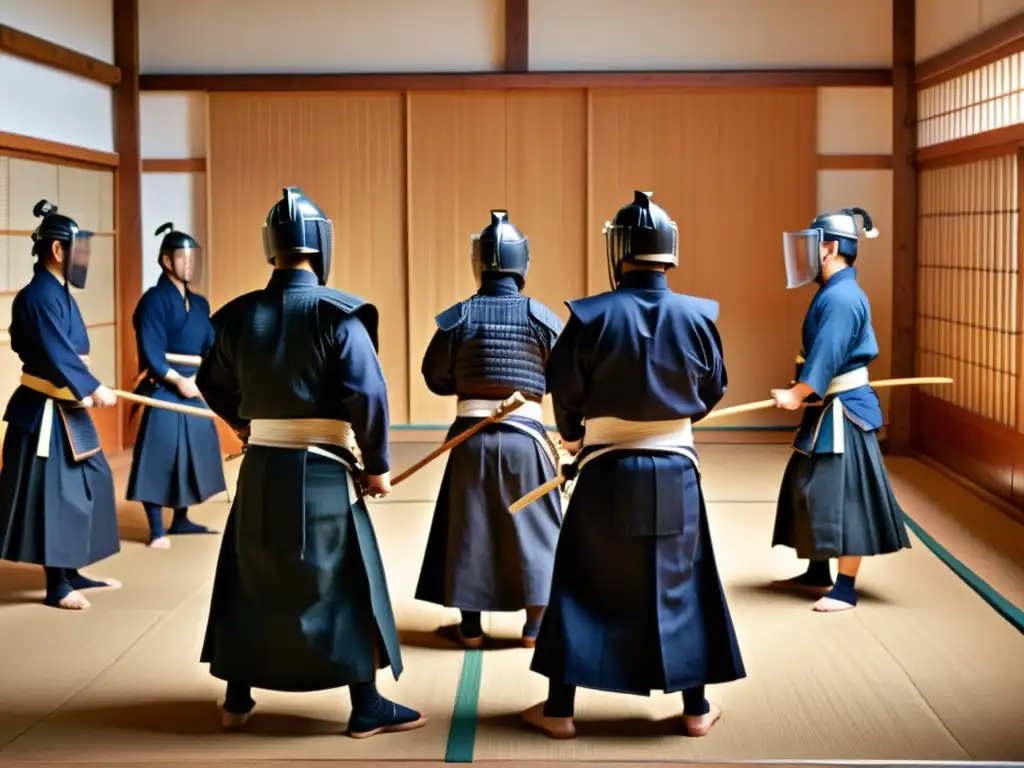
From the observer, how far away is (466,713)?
3.22 meters

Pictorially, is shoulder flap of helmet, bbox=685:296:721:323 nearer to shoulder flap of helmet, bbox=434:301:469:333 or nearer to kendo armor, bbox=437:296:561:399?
kendo armor, bbox=437:296:561:399

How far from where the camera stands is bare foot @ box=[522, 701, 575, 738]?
3.06m

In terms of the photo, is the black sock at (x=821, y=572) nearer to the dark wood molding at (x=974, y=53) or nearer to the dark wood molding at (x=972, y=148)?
the dark wood molding at (x=972, y=148)

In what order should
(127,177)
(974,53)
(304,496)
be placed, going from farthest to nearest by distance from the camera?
(127,177)
(974,53)
(304,496)

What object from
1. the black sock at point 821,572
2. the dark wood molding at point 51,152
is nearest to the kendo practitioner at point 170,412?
the dark wood molding at point 51,152

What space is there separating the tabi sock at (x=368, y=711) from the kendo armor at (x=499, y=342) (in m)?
1.04

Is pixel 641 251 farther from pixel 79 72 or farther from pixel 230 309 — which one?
pixel 79 72

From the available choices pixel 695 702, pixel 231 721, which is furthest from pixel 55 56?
pixel 695 702

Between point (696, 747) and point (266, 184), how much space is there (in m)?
5.61

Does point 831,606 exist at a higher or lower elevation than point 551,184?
lower

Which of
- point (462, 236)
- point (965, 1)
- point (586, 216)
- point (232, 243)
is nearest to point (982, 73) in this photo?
point (965, 1)

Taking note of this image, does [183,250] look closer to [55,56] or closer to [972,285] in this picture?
[55,56]

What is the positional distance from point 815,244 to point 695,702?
5.80 ft

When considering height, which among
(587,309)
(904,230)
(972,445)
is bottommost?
(972,445)
